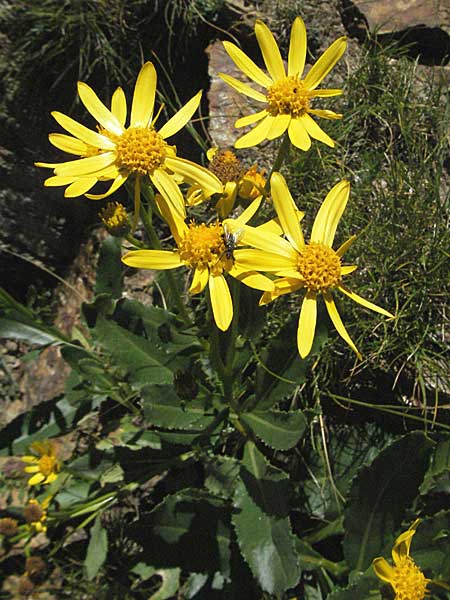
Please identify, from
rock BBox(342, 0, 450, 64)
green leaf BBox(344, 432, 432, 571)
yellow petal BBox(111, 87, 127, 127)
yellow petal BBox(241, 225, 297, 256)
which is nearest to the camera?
yellow petal BBox(241, 225, 297, 256)

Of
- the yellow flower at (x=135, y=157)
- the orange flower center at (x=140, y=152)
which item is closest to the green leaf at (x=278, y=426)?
the yellow flower at (x=135, y=157)

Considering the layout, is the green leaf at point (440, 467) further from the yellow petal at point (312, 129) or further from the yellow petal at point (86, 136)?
the yellow petal at point (86, 136)

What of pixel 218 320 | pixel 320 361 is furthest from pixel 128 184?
pixel 320 361

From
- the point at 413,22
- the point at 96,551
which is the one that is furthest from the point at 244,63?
the point at 96,551

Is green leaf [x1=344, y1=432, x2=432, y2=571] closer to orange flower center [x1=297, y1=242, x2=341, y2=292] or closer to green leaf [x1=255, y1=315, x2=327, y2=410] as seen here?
green leaf [x1=255, y1=315, x2=327, y2=410]

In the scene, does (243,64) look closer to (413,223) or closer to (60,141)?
(60,141)

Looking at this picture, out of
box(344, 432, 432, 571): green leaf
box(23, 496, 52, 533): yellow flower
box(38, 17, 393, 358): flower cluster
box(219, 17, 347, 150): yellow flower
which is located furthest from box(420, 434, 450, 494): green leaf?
box(23, 496, 52, 533): yellow flower
